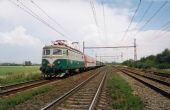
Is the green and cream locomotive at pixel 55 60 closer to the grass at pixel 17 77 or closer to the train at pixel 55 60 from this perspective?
the train at pixel 55 60

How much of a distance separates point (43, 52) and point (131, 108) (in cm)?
1942

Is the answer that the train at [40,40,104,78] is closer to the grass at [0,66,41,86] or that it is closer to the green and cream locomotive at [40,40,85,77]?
the green and cream locomotive at [40,40,85,77]

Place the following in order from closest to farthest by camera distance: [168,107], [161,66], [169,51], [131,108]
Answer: [131,108] → [168,107] → [161,66] → [169,51]

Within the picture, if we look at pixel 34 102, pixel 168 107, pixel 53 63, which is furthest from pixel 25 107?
pixel 53 63

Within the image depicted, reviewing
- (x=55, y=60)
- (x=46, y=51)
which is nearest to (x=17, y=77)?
(x=46, y=51)

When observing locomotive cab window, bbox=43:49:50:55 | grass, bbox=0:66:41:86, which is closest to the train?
locomotive cab window, bbox=43:49:50:55

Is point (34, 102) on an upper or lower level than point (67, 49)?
lower

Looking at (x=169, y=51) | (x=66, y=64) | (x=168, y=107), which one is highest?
(x=169, y=51)

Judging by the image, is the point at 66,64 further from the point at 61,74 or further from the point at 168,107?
the point at 168,107

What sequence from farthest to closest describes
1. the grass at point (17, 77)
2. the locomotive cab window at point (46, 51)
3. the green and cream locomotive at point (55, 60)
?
the locomotive cab window at point (46, 51) → the green and cream locomotive at point (55, 60) → the grass at point (17, 77)

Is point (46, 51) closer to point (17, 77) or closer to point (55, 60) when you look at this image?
point (55, 60)

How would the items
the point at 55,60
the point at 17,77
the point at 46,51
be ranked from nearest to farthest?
the point at 55,60, the point at 46,51, the point at 17,77

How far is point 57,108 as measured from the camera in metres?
10.2

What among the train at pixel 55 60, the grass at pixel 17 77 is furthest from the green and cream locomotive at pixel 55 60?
the grass at pixel 17 77
